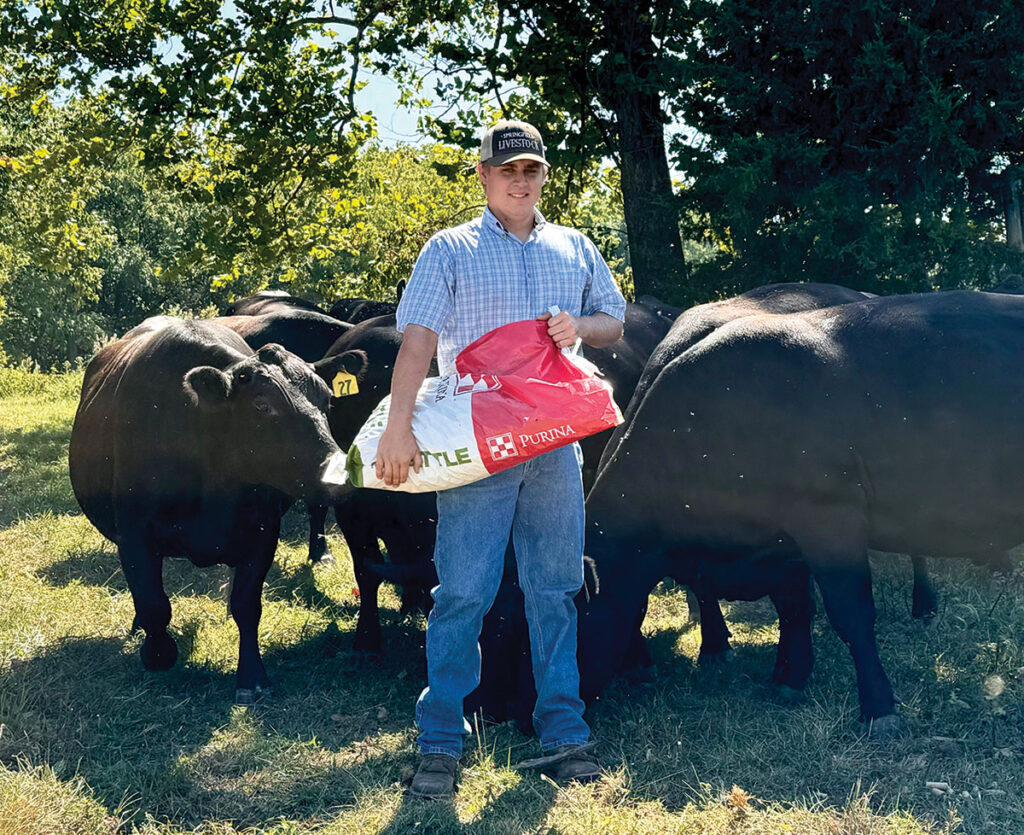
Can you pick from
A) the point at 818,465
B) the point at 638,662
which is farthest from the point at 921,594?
the point at 638,662

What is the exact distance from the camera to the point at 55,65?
1211cm

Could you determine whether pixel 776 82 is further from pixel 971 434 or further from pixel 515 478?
pixel 515 478

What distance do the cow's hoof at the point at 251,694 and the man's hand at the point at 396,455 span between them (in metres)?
2.03

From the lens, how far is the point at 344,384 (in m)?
6.05

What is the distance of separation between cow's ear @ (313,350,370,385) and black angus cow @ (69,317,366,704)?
370mm

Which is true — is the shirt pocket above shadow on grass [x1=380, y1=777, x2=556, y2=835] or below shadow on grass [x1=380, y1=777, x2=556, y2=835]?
above

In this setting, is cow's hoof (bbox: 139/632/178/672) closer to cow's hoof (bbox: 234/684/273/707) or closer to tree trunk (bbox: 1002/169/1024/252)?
cow's hoof (bbox: 234/684/273/707)

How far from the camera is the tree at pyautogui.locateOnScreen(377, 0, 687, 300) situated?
10102 millimetres

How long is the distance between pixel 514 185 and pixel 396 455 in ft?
3.86

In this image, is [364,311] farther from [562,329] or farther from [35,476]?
[562,329]

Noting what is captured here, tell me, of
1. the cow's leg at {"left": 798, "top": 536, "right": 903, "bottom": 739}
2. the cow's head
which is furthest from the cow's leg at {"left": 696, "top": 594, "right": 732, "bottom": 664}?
the cow's head

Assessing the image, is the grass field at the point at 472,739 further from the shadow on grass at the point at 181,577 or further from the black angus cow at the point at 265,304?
the black angus cow at the point at 265,304

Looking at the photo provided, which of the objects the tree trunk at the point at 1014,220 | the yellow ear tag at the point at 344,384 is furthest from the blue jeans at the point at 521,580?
the tree trunk at the point at 1014,220

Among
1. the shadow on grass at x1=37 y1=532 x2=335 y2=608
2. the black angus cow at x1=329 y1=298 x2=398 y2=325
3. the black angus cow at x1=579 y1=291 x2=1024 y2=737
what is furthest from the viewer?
the black angus cow at x1=329 y1=298 x2=398 y2=325
